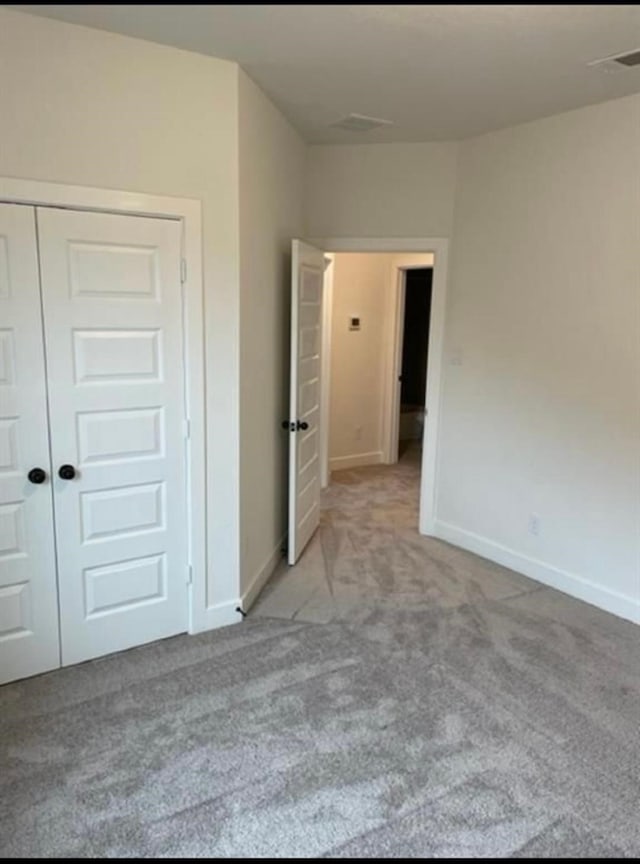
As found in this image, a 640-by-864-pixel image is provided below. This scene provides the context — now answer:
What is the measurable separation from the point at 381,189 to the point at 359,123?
639mm

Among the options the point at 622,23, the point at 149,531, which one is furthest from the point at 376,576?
the point at 622,23

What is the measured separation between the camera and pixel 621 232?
3334 millimetres

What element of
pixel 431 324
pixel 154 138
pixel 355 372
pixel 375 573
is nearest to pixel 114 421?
pixel 154 138

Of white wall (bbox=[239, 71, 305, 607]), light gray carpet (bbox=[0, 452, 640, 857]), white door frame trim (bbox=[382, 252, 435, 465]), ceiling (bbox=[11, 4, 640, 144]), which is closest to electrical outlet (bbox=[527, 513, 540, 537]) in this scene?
light gray carpet (bbox=[0, 452, 640, 857])

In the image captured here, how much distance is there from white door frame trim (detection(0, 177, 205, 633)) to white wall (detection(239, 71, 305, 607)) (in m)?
0.26

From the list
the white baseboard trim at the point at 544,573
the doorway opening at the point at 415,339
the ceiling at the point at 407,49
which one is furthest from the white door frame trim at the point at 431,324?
the doorway opening at the point at 415,339

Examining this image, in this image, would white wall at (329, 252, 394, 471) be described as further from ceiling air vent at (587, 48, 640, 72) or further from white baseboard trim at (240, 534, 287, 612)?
ceiling air vent at (587, 48, 640, 72)

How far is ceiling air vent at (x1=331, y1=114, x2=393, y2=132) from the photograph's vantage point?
12.0 feet

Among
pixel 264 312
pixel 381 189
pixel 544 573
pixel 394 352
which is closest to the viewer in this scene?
pixel 264 312

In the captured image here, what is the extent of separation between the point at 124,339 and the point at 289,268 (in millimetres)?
1545

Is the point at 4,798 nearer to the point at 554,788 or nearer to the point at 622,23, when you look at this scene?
the point at 554,788

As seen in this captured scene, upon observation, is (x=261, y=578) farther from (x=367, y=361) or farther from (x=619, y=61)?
(x=367, y=361)

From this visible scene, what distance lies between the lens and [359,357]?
6543mm

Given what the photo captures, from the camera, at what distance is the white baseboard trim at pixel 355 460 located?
6.61 m
